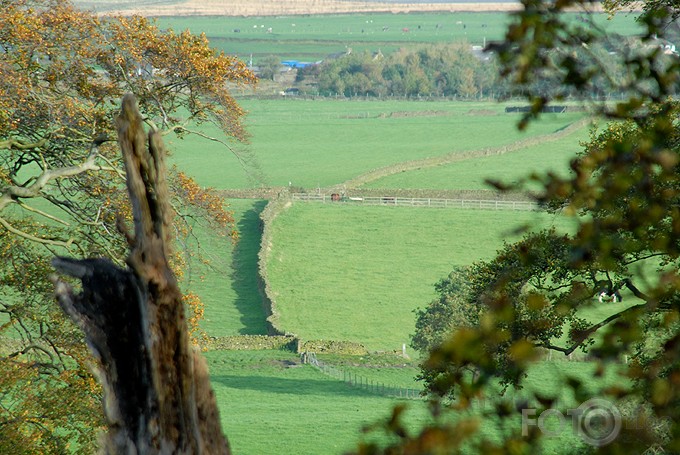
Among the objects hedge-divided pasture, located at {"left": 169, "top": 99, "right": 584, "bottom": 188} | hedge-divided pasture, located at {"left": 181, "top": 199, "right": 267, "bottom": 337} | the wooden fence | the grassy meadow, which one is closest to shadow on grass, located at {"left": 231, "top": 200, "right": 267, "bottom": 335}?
hedge-divided pasture, located at {"left": 181, "top": 199, "right": 267, "bottom": 337}

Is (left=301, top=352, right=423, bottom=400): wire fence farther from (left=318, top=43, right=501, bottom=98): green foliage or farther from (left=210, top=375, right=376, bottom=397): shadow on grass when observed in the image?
(left=318, top=43, right=501, bottom=98): green foliage

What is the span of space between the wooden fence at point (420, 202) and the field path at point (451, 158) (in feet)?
16.0

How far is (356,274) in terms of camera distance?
61156 millimetres

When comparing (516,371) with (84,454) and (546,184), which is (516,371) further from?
(84,454)

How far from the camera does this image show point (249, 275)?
60344 millimetres

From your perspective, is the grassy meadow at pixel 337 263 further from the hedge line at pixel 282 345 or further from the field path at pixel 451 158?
the hedge line at pixel 282 345

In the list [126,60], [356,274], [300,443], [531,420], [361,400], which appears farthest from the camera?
[356,274]

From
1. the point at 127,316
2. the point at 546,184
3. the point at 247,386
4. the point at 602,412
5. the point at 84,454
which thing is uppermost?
the point at 546,184

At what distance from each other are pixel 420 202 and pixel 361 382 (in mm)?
34112

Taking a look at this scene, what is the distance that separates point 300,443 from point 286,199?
142 ft

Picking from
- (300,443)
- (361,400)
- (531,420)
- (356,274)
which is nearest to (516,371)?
(531,420)

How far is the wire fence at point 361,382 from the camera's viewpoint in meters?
41.4

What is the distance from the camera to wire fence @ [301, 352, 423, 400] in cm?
4144

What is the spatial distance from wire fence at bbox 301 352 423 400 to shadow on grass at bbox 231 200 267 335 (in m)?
5.79
